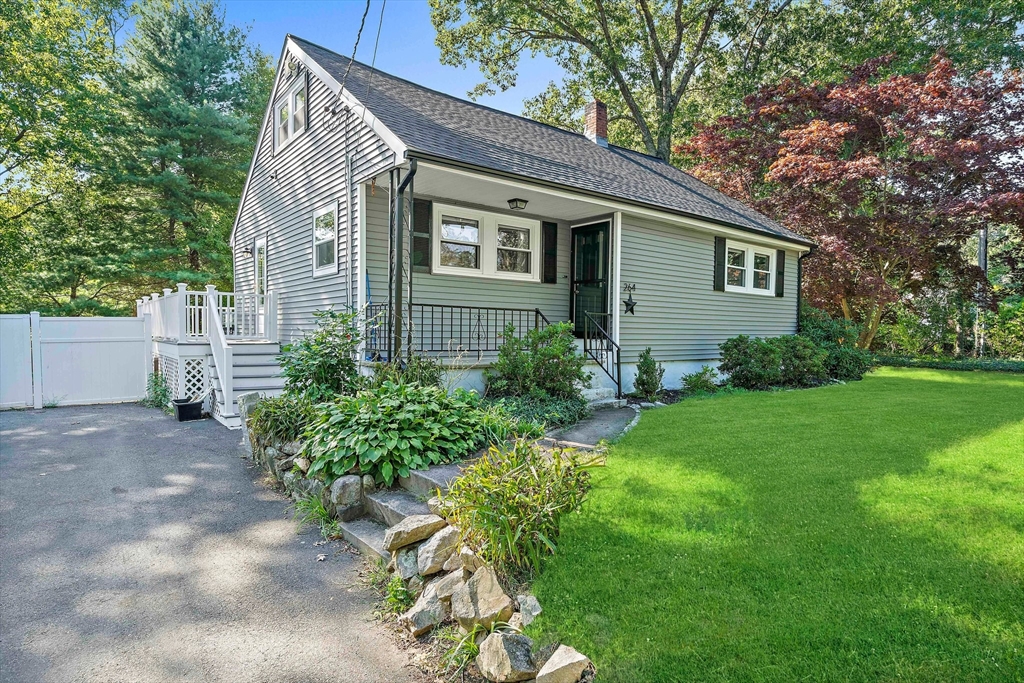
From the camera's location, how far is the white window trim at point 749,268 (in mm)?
10805

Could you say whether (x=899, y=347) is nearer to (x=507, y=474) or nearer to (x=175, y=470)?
(x=507, y=474)

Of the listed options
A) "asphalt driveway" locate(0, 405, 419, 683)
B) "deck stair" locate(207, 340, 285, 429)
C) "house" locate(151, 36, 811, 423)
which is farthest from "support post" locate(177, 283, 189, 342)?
"asphalt driveway" locate(0, 405, 419, 683)

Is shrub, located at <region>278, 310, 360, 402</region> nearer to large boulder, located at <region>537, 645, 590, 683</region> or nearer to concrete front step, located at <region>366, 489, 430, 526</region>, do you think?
concrete front step, located at <region>366, 489, 430, 526</region>

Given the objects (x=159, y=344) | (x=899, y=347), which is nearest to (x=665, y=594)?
(x=159, y=344)

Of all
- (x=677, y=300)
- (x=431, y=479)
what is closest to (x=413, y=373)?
(x=431, y=479)

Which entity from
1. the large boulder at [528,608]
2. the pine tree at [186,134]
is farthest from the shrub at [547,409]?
the pine tree at [186,134]

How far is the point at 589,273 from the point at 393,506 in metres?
6.50

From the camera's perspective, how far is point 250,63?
20719 mm

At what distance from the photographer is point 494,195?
7895 mm

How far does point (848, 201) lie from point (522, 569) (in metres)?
14.5

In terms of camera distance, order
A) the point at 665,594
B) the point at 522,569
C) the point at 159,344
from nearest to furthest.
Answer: the point at 665,594 → the point at 522,569 → the point at 159,344

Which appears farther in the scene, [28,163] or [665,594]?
[28,163]

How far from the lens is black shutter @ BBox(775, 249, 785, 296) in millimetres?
11742

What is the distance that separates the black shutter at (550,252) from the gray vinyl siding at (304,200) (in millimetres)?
3340
